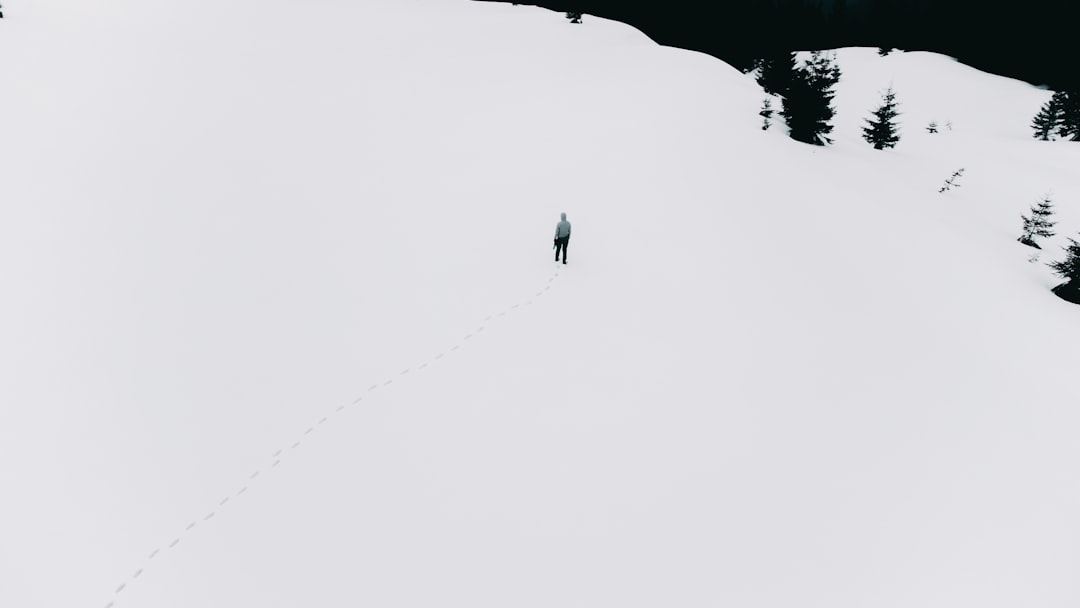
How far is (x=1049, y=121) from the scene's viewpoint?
35781 millimetres

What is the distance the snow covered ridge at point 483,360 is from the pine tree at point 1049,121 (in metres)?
23.6

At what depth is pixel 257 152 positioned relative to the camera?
15.2 meters

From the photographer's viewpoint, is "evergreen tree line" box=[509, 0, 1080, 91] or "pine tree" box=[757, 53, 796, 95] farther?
"evergreen tree line" box=[509, 0, 1080, 91]

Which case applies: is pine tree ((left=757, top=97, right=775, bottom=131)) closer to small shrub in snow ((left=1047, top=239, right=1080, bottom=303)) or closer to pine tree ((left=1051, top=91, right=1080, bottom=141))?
small shrub in snow ((left=1047, top=239, right=1080, bottom=303))

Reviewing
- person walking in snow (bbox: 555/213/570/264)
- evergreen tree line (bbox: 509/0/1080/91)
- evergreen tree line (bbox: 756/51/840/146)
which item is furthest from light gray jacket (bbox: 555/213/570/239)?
evergreen tree line (bbox: 509/0/1080/91)

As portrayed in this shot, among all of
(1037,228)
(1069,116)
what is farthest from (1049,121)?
(1037,228)

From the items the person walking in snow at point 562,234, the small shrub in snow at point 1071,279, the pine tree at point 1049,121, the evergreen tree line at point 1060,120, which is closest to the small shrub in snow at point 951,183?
the small shrub in snow at point 1071,279

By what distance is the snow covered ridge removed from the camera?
6352 mm

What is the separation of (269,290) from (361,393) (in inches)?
150

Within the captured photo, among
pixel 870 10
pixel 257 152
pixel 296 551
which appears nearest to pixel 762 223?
pixel 296 551

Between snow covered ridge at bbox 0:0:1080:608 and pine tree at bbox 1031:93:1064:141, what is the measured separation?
77.5ft

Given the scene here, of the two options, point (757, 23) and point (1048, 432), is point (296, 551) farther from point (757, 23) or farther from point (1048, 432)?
point (757, 23)

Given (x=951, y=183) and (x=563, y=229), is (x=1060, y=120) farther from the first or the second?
(x=563, y=229)

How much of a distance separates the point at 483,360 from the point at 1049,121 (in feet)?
156
